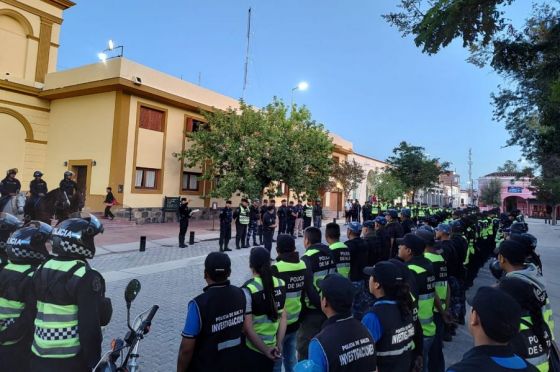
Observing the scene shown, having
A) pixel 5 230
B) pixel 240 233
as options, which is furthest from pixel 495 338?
pixel 240 233

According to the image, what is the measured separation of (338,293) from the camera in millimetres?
2387

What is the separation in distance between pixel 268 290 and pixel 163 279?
6298mm

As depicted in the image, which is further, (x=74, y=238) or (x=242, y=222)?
(x=242, y=222)

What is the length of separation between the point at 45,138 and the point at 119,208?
7.60 metres

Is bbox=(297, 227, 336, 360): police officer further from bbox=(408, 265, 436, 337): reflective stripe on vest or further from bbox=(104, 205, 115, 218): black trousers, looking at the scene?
bbox=(104, 205, 115, 218): black trousers

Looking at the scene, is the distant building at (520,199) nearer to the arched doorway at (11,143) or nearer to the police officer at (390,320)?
the arched doorway at (11,143)

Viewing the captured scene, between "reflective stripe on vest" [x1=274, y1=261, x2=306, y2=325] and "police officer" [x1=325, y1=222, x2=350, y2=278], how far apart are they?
1.40 meters

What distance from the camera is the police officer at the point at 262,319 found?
10.5 feet

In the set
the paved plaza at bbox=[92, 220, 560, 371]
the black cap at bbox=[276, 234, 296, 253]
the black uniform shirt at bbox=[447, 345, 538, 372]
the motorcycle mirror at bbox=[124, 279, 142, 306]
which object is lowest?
the paved plaza at bbox=[92, 220, 560, 371]

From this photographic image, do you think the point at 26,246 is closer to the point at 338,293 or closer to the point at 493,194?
the point at 338,293

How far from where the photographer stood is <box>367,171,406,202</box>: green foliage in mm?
40463

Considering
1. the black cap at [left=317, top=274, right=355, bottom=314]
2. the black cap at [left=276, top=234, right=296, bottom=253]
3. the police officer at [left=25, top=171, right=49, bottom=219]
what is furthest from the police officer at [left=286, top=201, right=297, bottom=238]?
the black cap at [left=317, top=274, right=355, bottom=314]

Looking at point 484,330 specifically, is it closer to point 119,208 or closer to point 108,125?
point 119,208

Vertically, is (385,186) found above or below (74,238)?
above
